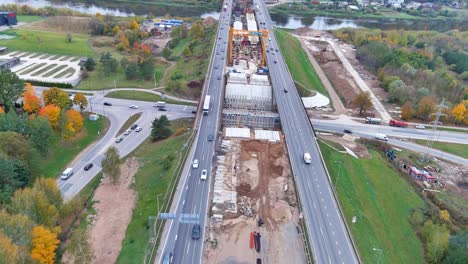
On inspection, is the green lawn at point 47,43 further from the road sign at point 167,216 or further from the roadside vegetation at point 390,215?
the roadside vegetation at point 390,215

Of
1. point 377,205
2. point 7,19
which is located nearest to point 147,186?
point 377,205

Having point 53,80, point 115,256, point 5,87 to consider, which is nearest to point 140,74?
point 53,80

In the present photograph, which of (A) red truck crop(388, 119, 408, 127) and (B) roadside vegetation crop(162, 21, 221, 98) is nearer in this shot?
(A) red truck crop(388, 119, 408, 127)

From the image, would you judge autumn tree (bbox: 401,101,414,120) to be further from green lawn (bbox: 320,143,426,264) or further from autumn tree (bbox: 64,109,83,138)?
autumn tree (bbox: 64,109,83,138)

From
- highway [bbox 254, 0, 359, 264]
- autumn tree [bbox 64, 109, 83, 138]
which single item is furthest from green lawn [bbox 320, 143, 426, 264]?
autumn tree [bbox 64, 109, 83, 138]

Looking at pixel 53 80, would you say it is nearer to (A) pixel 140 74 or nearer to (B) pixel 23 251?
(A) pixel 140 74

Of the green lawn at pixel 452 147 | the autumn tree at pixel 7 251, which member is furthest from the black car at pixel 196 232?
the green lawn at pixel 452 147
